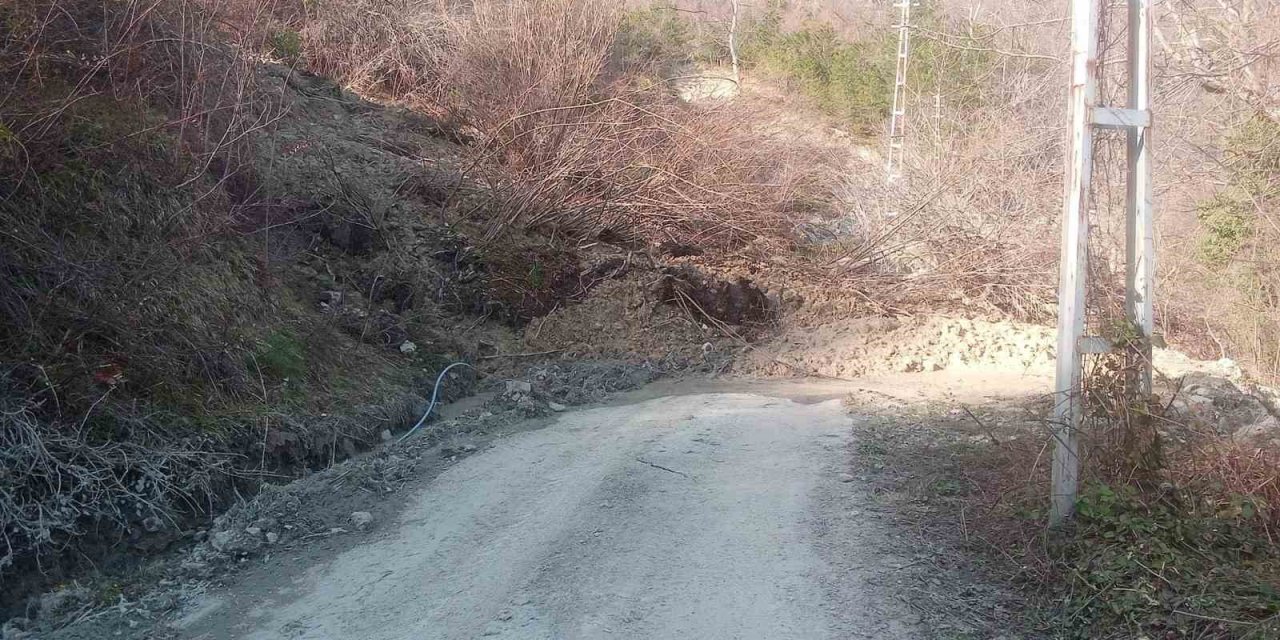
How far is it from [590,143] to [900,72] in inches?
488

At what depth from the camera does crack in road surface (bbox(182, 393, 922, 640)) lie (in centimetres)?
445

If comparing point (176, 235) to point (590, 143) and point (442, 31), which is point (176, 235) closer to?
point (590, 143)

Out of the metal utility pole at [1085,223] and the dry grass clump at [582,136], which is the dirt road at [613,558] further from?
the dry grass clump at [582,136]

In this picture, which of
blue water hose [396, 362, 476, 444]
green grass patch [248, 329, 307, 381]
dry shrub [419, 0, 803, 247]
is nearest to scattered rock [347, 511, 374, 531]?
blue water hose [396, 362, 476, 444]

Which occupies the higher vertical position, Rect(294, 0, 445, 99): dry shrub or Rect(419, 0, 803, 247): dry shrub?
Rect(294, 0, 445, 99): dry shrub

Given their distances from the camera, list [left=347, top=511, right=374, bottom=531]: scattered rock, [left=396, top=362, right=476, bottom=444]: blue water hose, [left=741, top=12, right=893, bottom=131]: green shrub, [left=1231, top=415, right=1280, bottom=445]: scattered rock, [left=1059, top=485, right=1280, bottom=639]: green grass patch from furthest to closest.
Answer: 1. [left=741, top=12, right=893, bottom=131]: green shrub
2. [left=396, top=362, right=476, bottom=444]: blue water hose
3. [left=347, top=511, right=374, bottom=531]: scattered rock
4. [left=1231, top=415, right=1280, bottom=445]: scattered rock
5. [left=1059, top=485, right=1280, bottom=639]: green grass patch

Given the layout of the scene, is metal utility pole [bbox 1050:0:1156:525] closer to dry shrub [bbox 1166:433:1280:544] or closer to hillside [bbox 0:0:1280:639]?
hillside [bbox 0:0:1280:639]

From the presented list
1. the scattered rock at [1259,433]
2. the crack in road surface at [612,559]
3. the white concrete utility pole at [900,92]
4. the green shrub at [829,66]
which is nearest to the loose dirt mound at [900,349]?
the crack in road surface at [612,559]

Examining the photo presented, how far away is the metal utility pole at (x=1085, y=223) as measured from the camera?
179 inches

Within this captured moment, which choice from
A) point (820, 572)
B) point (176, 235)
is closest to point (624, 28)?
point (176, 235)

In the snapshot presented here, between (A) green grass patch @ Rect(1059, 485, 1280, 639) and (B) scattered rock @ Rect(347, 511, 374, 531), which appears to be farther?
(B) scattered rock @ Rect(347, 511, 374, 531)

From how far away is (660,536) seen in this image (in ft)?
17.7

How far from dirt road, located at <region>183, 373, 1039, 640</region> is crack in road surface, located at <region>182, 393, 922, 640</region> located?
1cm

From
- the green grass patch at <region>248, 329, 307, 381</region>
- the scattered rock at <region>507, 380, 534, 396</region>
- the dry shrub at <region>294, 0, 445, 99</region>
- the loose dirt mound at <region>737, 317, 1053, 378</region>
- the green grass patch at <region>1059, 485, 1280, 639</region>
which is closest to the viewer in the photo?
the green grass patch at <region>1059, 485, 1280, 639</region>
